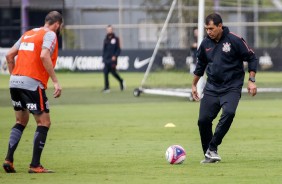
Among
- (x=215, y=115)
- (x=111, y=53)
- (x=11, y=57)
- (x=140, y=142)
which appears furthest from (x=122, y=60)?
(x=11, y=57)

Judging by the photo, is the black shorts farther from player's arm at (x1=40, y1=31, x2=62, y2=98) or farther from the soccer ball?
the soccer ball

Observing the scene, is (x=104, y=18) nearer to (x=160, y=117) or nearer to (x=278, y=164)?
(x=160, y=117)

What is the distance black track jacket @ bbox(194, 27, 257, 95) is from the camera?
Result: 12.4 m

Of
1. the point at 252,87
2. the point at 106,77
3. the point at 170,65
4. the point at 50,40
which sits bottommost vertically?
the point at 106,77

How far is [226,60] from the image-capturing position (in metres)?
12.4

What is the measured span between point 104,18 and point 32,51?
3728cm

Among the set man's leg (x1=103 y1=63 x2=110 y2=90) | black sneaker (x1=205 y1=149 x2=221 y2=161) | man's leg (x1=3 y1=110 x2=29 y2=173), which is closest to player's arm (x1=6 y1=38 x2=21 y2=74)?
man's leg (x1=3 y1=110 x2=29 y2=173)

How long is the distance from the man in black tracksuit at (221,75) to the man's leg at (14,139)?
8.11 feet

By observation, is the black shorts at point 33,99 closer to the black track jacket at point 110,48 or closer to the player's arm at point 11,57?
the player's arm at point 11,57

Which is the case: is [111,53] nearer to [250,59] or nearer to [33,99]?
[250,59]

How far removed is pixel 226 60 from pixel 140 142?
3332mm

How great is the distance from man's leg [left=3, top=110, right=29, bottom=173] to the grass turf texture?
142mm

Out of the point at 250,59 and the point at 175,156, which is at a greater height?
the point at 250,59

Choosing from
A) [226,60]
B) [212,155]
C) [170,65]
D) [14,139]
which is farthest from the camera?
[170,65]
